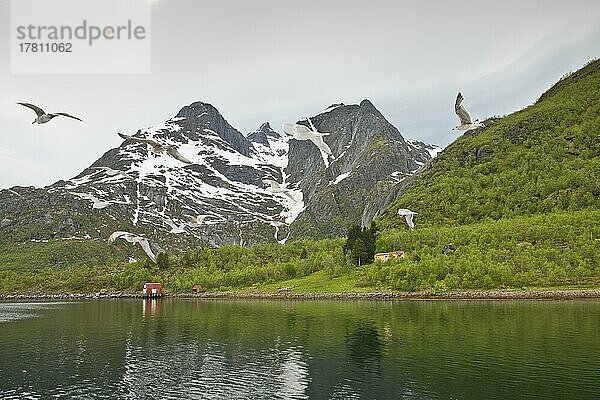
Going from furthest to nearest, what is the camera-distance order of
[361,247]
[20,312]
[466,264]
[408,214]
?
[361,247] < [466,264] < [20,312] < [408,214]

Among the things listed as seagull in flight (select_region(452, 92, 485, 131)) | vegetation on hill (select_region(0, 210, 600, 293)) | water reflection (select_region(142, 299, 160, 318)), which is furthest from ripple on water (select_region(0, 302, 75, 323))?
seagull in flight (select_region(452, 92, 485, 131))

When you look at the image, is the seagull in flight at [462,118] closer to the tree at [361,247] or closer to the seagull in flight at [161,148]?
the seagull in flight at [161,148]

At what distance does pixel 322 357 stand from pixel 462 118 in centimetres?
2593

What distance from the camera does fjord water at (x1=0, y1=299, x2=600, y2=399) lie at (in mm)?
36938

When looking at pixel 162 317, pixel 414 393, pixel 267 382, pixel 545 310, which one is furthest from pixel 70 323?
pixel 545 310

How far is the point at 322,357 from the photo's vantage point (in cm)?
4969

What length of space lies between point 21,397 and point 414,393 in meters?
26.5

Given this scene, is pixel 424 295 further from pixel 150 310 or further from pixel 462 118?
pixel 462 118

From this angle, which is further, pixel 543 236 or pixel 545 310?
pixel 543 236

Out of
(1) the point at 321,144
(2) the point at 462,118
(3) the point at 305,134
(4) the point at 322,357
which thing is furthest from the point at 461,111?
(4) the point at 322,357

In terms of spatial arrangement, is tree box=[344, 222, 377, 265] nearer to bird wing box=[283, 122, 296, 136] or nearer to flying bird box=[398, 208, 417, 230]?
flying bird box=[398, 208, 417, 230]

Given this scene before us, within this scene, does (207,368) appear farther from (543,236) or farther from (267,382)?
(543,236)

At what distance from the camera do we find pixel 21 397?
117 feet

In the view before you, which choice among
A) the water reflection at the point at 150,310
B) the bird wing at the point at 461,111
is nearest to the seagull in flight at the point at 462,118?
the bird wing at the point at 461,111
